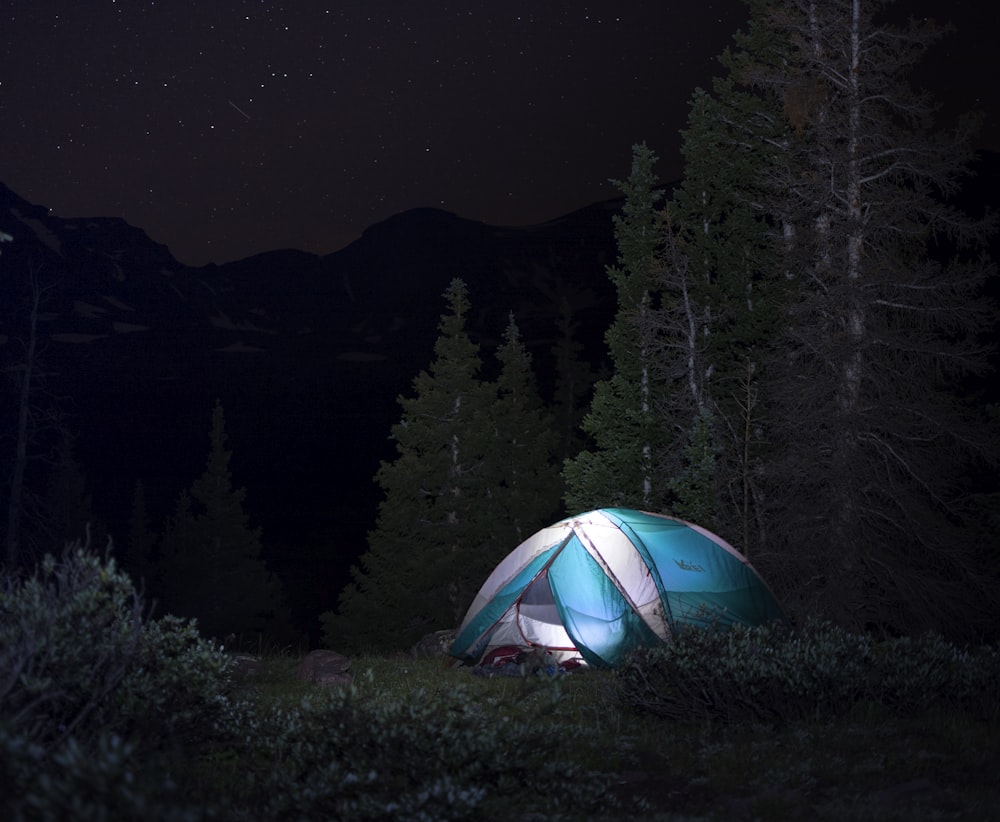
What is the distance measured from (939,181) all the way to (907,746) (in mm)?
12063

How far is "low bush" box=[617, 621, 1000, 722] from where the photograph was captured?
7.51 meters

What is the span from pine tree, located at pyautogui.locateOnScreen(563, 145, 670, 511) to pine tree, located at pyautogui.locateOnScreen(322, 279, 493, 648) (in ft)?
27.4

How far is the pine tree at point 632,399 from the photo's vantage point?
21719 millimetres

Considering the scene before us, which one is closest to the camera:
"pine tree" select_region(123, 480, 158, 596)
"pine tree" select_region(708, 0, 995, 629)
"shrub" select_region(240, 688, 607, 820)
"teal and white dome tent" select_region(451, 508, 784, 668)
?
"shrub" select_region(240, 688, 607, 820)

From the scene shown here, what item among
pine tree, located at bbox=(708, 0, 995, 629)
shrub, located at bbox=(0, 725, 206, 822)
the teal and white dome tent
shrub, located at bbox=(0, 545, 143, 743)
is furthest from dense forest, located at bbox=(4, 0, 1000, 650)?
shrub, located at bbox=(0, 725, 206, 822)

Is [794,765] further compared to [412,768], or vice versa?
[794,765]

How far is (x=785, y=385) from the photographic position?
52.4 ft

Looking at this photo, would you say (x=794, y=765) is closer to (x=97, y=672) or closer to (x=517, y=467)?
(x=97, y=672)

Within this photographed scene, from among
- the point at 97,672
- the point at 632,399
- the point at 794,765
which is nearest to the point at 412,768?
the point at 97,672

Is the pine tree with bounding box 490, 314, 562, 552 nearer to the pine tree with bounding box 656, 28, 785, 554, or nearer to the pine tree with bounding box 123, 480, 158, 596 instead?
the pine tree with bounding box 656, 28, 785, 554

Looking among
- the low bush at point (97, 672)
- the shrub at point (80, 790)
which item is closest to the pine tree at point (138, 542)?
the low bush at point (97, 672)

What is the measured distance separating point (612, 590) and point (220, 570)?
123 feet

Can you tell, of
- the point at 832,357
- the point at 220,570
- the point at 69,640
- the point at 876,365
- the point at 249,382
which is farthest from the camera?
the point at 249,382

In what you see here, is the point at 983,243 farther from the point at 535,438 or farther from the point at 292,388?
the point at 292,388
